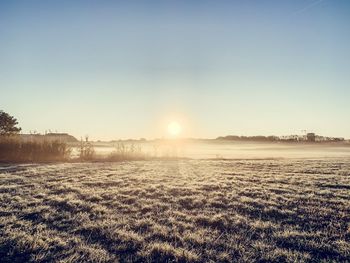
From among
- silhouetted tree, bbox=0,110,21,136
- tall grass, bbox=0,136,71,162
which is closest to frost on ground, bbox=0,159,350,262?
tall grass, bbox=0,136,71,162

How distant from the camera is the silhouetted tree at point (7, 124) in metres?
35.8

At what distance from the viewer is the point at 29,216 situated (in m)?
7.30

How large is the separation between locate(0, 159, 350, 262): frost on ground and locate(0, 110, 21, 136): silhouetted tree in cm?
2895

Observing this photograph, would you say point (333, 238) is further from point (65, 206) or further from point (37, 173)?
point (37, 173)

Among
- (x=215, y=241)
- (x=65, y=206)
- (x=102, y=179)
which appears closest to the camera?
(x=215, y=241)

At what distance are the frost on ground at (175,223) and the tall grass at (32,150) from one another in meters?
14.7

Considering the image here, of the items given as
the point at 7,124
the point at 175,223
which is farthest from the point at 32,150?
the point at 175,223

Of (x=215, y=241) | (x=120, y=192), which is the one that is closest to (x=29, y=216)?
(x=120, y=192)

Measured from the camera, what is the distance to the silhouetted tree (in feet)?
A: 118

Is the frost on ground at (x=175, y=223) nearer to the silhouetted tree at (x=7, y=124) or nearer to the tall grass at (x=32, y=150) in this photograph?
the tall grass at (x=32, y=150)

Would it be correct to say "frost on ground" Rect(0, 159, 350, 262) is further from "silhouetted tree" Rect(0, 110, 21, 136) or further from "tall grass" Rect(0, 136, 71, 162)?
"silhouetted tree" Rect(0, 110, 21, 136)

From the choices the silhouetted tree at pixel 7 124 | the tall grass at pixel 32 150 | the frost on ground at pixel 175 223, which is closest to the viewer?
the frost on ground at pixel 175 223

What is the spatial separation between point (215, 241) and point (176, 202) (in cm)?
318

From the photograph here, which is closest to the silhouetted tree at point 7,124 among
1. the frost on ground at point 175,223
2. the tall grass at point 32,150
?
the tall grass at point 32,150
